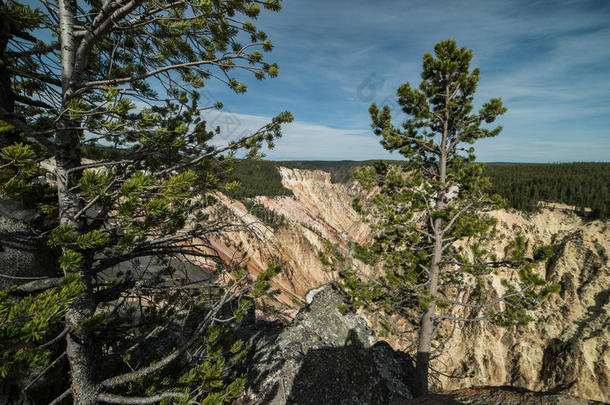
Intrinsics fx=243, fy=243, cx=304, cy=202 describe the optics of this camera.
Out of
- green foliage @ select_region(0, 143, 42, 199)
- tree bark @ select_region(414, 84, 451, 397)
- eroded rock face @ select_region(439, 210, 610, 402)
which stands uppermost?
green foliage @ select_region(0, 143, 42, 199)

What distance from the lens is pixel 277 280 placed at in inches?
1298

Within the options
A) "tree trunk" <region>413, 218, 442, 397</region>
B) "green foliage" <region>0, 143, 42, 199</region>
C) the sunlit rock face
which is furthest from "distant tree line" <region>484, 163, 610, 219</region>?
"green foliage" <region>0, 143, 42, 199</region>

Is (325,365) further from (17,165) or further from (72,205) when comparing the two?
(17,165)

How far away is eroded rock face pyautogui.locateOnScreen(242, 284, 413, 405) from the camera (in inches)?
223

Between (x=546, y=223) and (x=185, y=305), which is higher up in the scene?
(x=185, y=305)

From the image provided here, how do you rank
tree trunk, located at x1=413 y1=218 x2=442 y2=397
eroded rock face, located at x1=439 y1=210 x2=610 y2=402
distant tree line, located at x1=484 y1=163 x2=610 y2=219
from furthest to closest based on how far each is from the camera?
1. distant tree line, located at x1=484 y1=163 x2=610 y2=219
2. eroded rock face, located at x1=439 y1=210 x2=610 y2=402
3. tree trunk, located at x1=413 y1=218 x2=442 y2=397

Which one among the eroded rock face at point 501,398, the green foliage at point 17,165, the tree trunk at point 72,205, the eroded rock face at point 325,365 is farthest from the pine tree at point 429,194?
the green foliage at point 17,165

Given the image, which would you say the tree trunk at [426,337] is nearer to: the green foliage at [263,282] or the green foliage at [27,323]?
the green foliage at [263,282]

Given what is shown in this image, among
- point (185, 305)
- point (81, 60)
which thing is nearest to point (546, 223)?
point (185, 305)

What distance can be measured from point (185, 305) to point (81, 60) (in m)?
3.47

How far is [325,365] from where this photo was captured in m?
6.27

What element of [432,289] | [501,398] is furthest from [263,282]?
[432,289]

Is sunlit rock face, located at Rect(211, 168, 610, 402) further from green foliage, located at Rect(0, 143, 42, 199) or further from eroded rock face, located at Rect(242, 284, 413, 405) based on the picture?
green foliage, located at Rect(0, 143, 42, 199)

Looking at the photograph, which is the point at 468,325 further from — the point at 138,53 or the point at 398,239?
the point at 138,53
